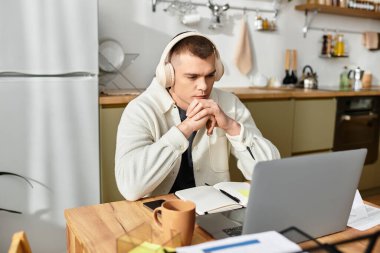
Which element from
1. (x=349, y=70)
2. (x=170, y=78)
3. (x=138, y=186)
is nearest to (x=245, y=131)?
(x=170, y=78)

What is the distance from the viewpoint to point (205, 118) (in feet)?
4.76

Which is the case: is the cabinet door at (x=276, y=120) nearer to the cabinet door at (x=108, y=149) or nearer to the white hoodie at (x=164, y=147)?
the cabinet door at (x=108, y=149)

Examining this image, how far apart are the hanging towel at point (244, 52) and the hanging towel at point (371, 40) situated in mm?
1561

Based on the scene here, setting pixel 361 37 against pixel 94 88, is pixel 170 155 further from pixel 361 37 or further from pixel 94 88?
pixel 361 37

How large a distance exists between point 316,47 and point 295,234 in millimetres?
3459

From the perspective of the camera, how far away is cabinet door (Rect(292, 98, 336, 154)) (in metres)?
3.19

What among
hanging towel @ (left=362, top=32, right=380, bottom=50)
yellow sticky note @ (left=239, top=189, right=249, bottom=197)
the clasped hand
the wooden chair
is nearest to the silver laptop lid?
yellow sticky note @ (left=239, top=189, right=249, bottom=197)

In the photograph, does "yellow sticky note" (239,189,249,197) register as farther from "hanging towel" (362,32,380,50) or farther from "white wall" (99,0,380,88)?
"hanging towel" (362,32,380,50)

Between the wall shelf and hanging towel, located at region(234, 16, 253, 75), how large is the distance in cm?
64

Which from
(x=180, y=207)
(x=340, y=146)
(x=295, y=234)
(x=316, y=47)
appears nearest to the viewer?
(x=295, y=234)

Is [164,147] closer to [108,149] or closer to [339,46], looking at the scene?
[108,149]

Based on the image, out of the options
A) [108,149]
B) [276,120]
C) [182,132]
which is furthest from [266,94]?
[182,132]

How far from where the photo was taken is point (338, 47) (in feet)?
13.0

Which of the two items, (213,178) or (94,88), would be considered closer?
(213,178)
